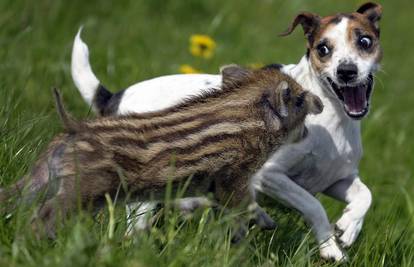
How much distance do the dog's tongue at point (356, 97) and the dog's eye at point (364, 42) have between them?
0.99 ft

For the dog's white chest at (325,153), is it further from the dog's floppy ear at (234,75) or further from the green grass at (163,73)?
the dog's floppy ear at (234,75)

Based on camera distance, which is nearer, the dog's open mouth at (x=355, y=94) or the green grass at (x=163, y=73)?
the green grass at (x=163, y=73)

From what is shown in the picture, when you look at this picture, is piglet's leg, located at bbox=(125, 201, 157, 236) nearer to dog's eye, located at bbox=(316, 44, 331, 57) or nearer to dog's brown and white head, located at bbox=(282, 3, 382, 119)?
dog's brown and white head, located at bbox=(282, 3, 382, 119)

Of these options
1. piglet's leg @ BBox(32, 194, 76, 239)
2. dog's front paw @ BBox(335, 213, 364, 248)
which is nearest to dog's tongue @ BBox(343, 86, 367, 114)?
dog's front paw @ BBox(335, 213, 364, 248)

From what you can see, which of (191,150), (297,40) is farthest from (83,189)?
(297,40)

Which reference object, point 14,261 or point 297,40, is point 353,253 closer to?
point 14,261

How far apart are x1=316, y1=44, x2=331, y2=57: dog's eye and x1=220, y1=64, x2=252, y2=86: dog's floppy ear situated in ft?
2.79

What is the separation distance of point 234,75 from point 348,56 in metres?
1.01

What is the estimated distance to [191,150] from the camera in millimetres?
5047

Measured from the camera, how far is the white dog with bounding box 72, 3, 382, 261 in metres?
6.27

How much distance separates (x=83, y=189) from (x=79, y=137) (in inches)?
10.7

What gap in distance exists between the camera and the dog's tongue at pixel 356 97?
638 cm

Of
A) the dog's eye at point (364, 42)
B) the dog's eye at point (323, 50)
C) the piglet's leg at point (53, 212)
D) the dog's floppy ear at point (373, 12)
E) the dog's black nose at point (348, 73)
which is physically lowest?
the piglet's leg at point (53, 212)

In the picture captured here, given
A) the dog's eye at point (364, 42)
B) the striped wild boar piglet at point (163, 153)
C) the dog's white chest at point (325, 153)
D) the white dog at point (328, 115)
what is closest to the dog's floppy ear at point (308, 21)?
the white dog at point (328, 115)
